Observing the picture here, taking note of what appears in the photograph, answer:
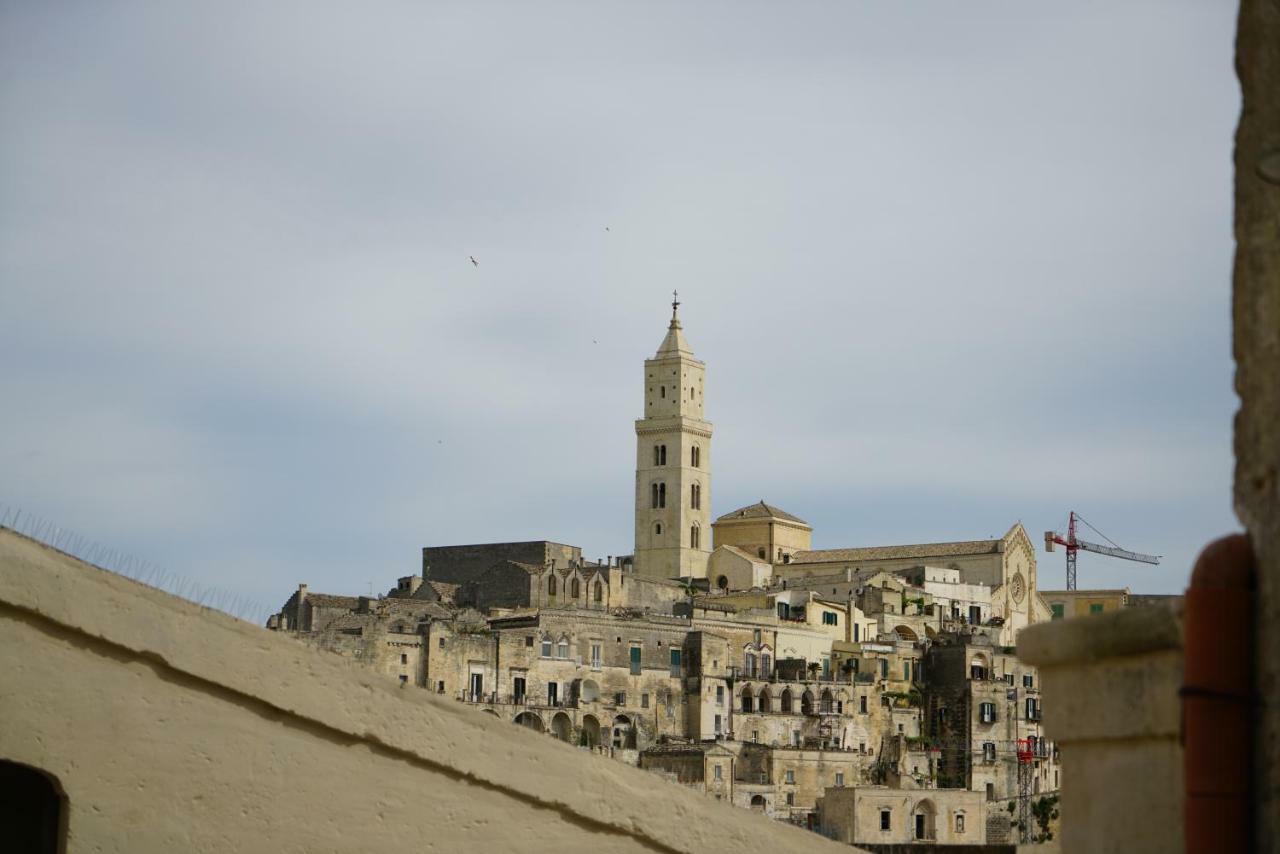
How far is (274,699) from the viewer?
5.06 metres

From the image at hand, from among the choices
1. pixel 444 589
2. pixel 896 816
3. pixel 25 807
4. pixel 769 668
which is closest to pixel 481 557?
pixel 444 589

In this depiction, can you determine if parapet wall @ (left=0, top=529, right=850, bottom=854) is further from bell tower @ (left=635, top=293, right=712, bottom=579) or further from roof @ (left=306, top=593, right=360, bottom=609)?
bell tower @ (left=635, top=293, right=712, bottom=579)

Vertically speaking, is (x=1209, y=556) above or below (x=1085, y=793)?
above

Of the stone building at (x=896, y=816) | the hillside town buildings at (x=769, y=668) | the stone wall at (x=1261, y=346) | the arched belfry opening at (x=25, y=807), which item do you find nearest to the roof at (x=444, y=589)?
the hillside town buildings at (x=769, y=668)

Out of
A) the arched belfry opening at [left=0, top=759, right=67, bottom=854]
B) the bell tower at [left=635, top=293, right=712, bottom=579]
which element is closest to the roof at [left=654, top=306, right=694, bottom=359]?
the bell tower at [left=635, top=293, right=712, bottom=579]

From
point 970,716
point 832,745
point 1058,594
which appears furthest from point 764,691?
point 1058,594

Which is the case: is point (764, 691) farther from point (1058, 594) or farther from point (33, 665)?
point (33, 665)

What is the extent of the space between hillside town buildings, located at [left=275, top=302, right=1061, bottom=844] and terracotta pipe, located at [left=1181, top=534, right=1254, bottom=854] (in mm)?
49136

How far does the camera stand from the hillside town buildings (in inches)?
2328

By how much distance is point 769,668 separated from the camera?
6850cm

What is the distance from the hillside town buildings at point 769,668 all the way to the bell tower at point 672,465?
13.5 m

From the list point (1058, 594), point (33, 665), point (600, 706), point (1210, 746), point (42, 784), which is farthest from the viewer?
point (1058, 594)

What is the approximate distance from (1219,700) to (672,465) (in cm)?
9805

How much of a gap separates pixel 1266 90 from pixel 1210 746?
1.17 meters
